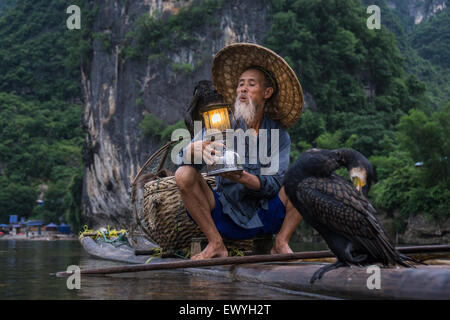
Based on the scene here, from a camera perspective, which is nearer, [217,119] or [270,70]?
[217,119]

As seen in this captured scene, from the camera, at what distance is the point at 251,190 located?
8.96 ft

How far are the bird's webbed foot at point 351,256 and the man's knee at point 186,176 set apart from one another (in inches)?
42.8

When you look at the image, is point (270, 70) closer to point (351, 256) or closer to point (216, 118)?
point (216, 118)

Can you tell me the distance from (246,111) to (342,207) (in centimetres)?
127

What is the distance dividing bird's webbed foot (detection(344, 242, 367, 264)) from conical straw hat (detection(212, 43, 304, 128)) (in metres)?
1.40

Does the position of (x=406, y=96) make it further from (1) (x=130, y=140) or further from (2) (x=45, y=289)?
(2) (x=45, y=289)

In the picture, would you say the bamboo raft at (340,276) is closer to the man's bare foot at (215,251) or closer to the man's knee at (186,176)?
the man's bare foot at (215,251)

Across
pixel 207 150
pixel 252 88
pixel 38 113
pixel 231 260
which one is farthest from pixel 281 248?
pixel 38 113

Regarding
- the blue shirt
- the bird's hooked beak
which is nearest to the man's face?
the blue shirt

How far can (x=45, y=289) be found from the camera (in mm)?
2096

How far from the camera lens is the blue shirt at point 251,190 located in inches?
110

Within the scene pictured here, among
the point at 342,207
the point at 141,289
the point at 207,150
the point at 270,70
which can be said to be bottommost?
the point at 141,289

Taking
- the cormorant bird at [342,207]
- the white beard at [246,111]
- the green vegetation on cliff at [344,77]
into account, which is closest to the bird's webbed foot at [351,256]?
the cormorant bird at [342,207]
